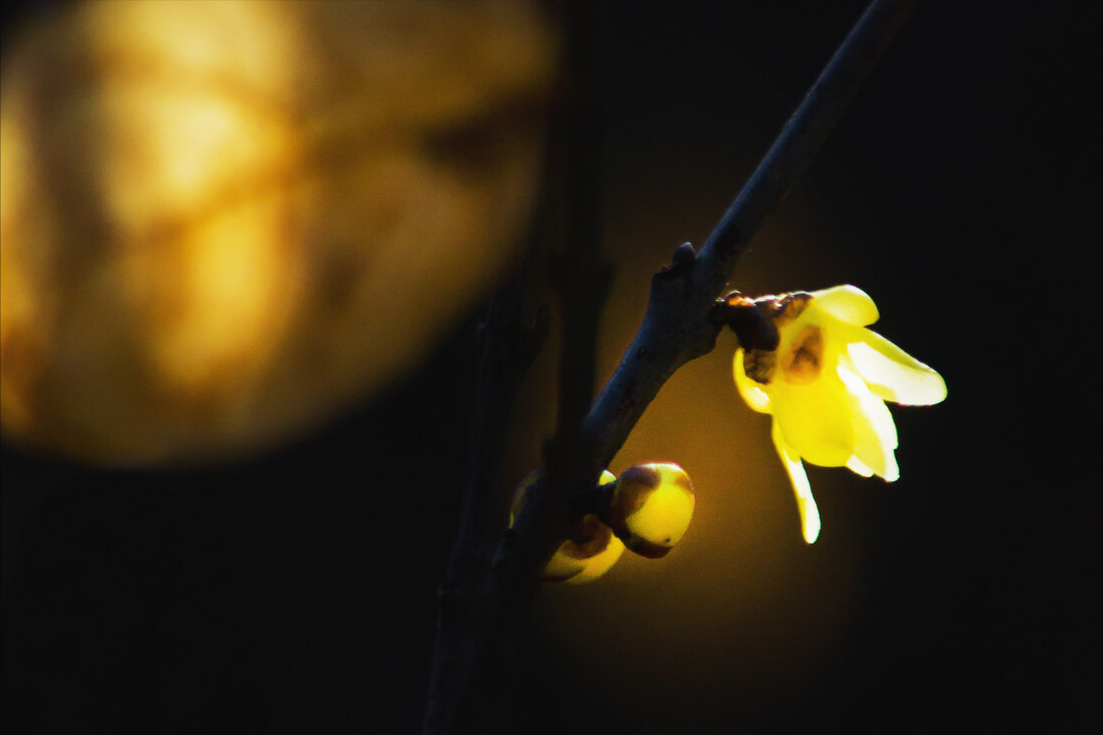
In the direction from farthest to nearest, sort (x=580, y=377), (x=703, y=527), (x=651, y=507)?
(x=703, y=527), (x=651, y=507), (x=580, y=377)

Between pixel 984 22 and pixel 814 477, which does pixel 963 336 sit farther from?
pixel 984 22

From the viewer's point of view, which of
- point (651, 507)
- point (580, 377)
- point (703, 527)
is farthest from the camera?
point (703, 527)

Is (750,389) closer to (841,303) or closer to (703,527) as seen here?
(841,303)

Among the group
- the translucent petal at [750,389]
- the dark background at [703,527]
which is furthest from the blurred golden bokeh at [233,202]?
the translucent petal at [750,389]

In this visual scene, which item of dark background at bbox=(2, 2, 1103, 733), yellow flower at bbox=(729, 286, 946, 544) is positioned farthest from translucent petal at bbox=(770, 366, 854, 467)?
dark background at bbox=(2, 2, 1103, 733)

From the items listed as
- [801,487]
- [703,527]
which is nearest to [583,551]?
[801,487]

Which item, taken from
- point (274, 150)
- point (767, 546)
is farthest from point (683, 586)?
point (274, 150)
